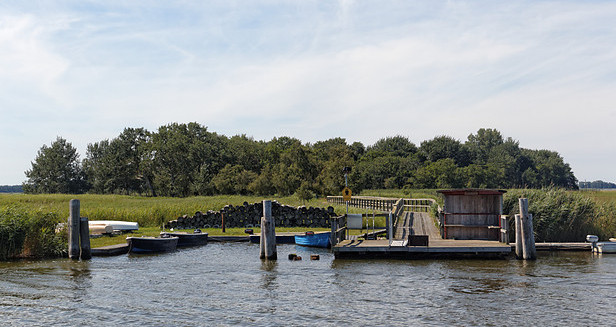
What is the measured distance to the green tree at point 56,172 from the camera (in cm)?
12719

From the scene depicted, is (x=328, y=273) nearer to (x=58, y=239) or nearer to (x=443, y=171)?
(x=58, y=239)

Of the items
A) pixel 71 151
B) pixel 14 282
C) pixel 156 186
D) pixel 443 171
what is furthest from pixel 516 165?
pixel 14 282

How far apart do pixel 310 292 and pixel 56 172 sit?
4753 inches

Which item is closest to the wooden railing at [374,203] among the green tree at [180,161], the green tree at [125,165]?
the green tree at [180,161]

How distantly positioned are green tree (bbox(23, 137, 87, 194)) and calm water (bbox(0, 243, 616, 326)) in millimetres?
108786

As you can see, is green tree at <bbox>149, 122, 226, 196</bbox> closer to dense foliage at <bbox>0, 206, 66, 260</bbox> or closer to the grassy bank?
the grassy bank

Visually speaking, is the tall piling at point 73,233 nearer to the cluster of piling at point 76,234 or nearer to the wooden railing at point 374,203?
the cluster of piling at point 76,234

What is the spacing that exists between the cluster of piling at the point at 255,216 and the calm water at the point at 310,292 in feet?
53.0

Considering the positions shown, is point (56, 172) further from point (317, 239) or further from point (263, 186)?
point (317, 239)

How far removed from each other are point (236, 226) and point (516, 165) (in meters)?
126

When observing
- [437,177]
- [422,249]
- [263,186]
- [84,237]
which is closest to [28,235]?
[84,237]

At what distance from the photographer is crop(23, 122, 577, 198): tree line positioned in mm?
91562

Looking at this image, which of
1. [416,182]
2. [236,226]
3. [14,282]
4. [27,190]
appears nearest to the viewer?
[14,282]

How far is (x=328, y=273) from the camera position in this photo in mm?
24672
